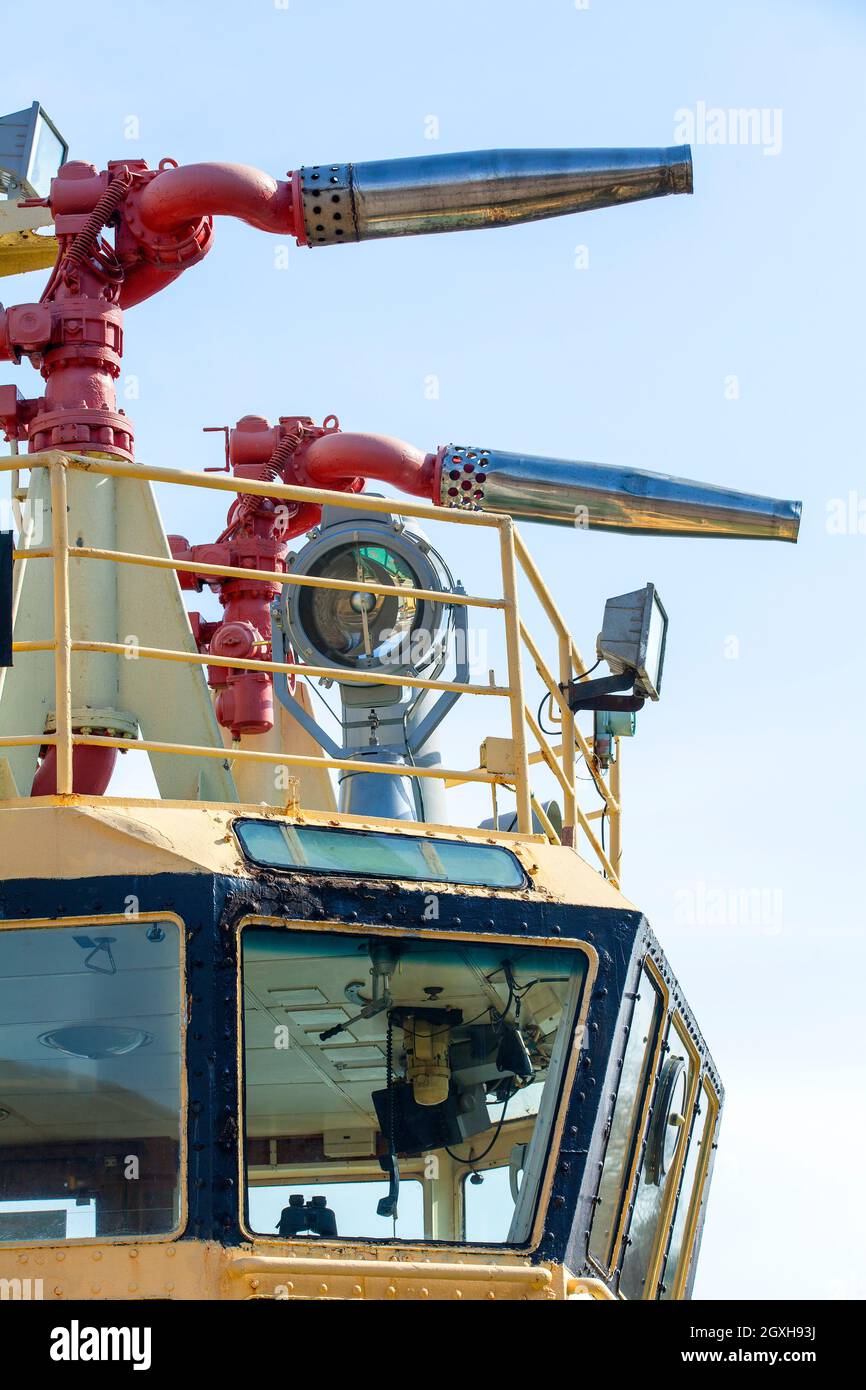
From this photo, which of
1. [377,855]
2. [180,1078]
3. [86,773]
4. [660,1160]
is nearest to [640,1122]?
[660,1160]

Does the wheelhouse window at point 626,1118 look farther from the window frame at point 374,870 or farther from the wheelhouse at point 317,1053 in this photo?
the window frame at point 374,870

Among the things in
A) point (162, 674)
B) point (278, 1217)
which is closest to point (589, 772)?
point (162, 674)

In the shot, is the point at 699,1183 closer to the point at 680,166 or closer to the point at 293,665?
the point at 293,665

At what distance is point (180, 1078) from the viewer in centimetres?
788

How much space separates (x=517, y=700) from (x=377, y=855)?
1.27 meters

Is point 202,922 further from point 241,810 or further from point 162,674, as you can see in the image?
point 162,674

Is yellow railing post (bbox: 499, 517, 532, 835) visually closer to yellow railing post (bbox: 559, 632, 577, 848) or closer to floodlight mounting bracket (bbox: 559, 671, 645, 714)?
yellow railing post (bbox: 559, 632, 577, 848)

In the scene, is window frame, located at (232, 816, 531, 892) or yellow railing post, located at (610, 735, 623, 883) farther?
yellow railing post, located at (610, 735, 623, 883)

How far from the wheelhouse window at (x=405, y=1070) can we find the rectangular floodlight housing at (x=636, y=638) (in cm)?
251

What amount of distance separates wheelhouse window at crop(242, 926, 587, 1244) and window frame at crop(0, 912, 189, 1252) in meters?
0.30

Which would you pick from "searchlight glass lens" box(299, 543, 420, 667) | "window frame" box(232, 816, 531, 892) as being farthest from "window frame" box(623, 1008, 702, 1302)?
"searchlight glass lens" box(299, 543, 420, 667)

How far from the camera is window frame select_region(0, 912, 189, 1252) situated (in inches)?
300

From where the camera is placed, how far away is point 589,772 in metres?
11.6

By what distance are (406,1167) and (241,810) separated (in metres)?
1.75
